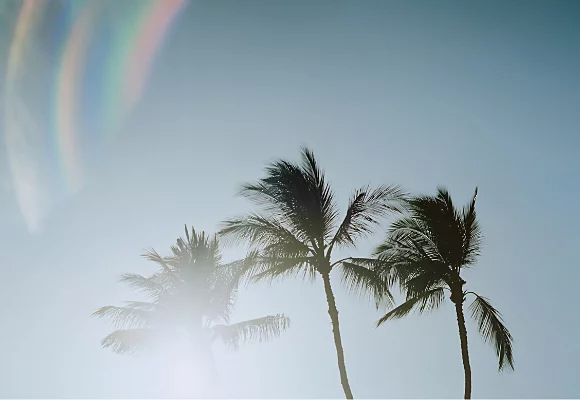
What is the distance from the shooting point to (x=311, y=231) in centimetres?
1333

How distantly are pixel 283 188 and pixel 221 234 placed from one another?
2298mm

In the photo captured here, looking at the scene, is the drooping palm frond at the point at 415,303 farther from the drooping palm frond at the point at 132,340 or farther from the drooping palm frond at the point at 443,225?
the drooping palm frond at the point at 132,340

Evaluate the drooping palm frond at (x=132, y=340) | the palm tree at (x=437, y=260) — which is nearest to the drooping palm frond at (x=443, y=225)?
the palm tree at (x=437, y=260)

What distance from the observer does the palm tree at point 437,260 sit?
13.0 m

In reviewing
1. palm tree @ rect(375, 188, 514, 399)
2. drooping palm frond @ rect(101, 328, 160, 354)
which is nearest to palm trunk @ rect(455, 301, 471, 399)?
palm tree @ rect(375, 188, 514, 399)

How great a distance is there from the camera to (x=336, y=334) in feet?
42.4

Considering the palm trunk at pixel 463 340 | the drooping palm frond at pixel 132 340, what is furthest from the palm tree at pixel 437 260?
the drooping palm frond at pixel 132 340

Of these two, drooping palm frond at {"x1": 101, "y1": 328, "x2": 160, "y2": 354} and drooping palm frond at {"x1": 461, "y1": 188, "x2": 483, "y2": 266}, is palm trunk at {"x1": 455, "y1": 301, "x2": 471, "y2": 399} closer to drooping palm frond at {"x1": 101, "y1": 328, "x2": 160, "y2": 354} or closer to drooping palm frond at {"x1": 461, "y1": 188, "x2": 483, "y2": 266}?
drooping palm frond at {"x1": 461, "y1": 188, "x2": 483, "y2": 266}

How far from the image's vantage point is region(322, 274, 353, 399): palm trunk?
12.5 m

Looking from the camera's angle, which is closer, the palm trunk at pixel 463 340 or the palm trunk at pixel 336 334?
the palm trunk at pixel 336 334

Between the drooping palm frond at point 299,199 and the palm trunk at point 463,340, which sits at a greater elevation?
the drooping palm frond at point 299,199

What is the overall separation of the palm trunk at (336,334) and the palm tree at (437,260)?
1.52 meters

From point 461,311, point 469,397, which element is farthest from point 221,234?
point 469,397

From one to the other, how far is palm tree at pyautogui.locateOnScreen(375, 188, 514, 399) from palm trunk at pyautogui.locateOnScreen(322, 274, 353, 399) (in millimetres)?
1515
